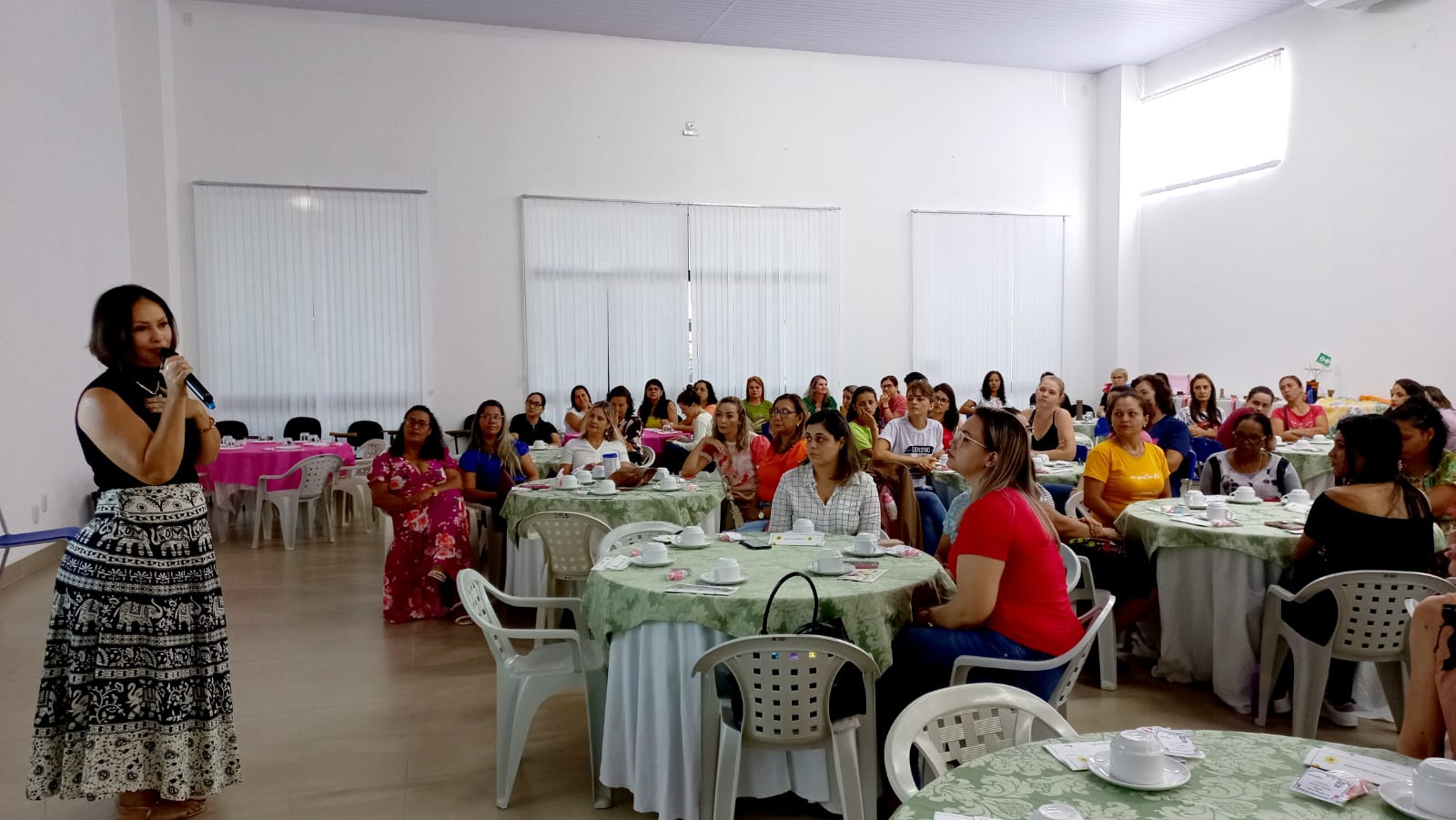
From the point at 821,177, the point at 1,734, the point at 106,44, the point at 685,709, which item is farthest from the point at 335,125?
the point at 685,709

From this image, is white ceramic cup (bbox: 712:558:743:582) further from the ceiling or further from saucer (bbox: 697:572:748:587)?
the ceiling

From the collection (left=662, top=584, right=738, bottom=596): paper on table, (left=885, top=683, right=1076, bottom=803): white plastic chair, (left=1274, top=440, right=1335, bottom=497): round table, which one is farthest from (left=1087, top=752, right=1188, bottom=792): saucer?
(left=1274, top=440, right=1335, bottom=497): round table

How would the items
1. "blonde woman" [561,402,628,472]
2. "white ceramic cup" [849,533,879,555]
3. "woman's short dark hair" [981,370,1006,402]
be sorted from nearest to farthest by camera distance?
"white ceramic cup" [849,533,879,555]
"blonde woman" [561,402,628,472]
"woman's short dark hair" [981,370,1006,402]

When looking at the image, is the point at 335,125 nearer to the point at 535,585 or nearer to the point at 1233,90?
the point at 535,585

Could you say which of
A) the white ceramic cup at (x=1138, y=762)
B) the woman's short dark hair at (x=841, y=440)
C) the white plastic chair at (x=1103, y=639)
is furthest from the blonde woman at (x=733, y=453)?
the white ceramic cup at (x=1138, y=762)

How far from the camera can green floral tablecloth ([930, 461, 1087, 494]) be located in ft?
20.3

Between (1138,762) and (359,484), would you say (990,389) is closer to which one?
(359,484)

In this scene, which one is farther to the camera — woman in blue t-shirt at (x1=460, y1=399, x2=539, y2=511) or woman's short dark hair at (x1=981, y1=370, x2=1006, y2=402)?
woman's short dark hair at (x1=981, y1=370, x2=1006, y2=402)

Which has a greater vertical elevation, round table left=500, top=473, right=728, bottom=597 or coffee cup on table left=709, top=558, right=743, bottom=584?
coffee cup on table left=709, top=558, right=743, bottom=584

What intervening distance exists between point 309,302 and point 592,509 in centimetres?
692

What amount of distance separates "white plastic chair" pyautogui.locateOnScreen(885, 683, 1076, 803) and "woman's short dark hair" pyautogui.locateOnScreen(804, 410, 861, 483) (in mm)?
2123

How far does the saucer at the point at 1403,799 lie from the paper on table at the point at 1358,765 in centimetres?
4

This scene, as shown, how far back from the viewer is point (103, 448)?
111 inches

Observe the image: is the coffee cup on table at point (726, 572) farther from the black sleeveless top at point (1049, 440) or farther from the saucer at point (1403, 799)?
the black sleeveless top at point (1049, 440)
